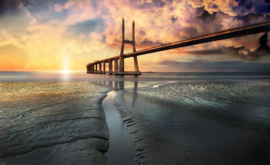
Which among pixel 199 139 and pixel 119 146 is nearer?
pixel 119 146

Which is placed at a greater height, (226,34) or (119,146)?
(226,34)

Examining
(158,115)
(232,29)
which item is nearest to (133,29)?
(232,29)

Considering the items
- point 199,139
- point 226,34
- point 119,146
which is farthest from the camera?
point 226,34

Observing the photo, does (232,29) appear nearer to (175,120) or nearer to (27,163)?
(175,120)

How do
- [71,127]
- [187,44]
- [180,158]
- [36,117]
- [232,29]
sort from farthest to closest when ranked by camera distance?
[187,44], [232,29], [36,117], [71,127], [180,158]

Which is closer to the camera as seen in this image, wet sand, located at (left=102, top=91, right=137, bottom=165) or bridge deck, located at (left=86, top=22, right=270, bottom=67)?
wet sand, located at (left=102, top=91, right=137, bottom=165)

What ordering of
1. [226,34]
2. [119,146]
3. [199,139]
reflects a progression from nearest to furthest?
[119,146]
[199,139]
[226,34]

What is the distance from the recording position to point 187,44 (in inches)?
950

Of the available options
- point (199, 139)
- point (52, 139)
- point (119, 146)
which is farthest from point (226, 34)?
point (52, 139)

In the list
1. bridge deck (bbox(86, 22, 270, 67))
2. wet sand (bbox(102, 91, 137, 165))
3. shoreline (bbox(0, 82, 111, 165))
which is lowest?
wet sand (bbox(102, 91, 137, 165))

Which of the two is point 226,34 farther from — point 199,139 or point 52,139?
point 52,139

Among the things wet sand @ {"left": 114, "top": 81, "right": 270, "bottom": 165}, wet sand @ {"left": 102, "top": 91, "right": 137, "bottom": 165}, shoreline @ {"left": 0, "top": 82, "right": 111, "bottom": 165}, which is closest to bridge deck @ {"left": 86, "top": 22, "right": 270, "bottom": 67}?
wet sand @ {"left": 114, "top": 81, "right": 270, "bottom": 165}

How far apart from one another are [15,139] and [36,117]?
1009mm

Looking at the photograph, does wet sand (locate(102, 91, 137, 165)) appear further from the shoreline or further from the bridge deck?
A: the bridge deck
